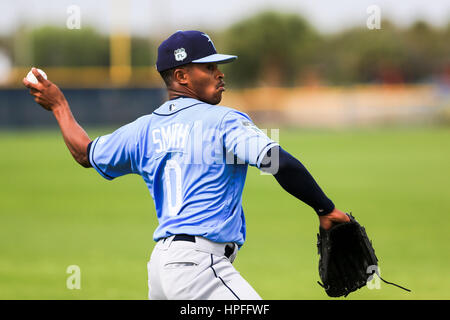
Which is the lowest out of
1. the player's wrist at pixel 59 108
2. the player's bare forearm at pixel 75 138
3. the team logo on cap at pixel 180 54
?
the player's bare forearm at pixel 75 138

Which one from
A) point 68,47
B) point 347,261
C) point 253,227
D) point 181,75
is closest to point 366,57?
point 68,47

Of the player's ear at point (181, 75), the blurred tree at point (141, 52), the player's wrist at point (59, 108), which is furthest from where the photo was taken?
the blurred tree at point (141, 52)

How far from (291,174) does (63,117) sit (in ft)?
4.18

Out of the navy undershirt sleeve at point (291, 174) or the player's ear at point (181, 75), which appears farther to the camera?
the player's ear at point (181, 75)

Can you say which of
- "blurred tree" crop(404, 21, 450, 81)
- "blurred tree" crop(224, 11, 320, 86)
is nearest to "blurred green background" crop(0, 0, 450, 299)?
"blurred tree" crop(404, 21, 450, 81)

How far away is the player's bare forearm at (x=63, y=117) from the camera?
3475 mm

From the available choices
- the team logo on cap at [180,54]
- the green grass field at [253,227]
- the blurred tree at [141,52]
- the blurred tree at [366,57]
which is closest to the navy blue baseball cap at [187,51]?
the team logo on cap at [180,54]

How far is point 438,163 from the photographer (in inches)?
727

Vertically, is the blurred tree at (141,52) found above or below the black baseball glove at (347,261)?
below

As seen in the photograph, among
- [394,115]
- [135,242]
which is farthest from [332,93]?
[135,242]

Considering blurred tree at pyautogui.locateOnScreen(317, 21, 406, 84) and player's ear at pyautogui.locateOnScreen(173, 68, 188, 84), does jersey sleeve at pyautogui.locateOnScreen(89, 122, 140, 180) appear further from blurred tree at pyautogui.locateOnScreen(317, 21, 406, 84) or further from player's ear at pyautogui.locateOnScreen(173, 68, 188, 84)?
blurred tree at pyautogui.locateOnScreen(317, 21, 406, 84)

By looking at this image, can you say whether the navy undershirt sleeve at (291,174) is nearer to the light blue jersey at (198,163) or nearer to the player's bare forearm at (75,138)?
the light blue jersey at (198,163)

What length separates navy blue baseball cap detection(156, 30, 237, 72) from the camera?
3217 mm

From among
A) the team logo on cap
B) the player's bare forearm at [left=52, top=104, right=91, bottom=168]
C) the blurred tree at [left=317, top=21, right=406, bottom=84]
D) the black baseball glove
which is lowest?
the blurred tree at [left=317, top=21, right=406, bottom=84]
